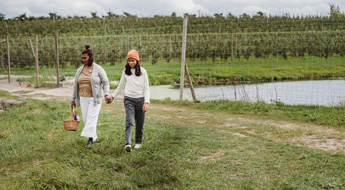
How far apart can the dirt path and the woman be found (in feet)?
9.77

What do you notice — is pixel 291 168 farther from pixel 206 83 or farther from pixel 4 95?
pixel 206 83

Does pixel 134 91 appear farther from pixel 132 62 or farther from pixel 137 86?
pixel 132 62

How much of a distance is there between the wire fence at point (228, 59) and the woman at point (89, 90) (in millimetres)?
9432

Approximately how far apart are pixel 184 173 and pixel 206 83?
51.6 feet

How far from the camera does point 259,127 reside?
312 inches

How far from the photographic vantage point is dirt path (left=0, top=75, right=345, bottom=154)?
650 centimetres

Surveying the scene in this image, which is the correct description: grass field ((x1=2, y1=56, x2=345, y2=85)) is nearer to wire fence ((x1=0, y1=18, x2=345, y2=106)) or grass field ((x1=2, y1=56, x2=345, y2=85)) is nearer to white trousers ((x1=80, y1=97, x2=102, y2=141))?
wire fence ((x1=0, y1=18, x2=345, y2=106))

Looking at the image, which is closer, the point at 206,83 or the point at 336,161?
the point at 336,161

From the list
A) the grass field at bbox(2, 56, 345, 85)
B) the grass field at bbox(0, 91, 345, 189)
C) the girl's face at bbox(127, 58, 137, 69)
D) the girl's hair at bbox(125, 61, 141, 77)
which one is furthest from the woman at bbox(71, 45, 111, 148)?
the grass field at bbox(2, 56, 345, 85)

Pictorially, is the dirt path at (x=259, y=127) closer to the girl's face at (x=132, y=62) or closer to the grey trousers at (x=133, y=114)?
the grey trousers at (x=133, y=114)

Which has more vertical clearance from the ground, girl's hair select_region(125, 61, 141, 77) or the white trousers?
girl's hair select_region(125, 61, 141, 77)

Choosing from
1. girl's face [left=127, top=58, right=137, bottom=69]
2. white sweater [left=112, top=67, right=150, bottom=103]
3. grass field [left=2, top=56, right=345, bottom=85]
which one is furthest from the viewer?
grass field [left=2, top=56, right=345, bottom=85]

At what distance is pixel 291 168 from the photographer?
15.7 feet

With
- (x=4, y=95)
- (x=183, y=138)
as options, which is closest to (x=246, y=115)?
(x=183, y=138)
